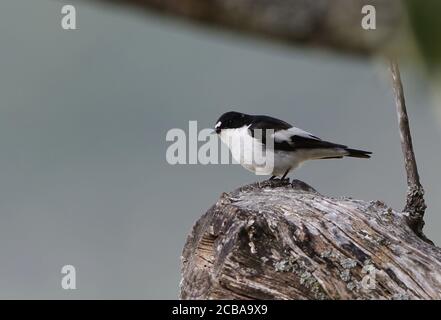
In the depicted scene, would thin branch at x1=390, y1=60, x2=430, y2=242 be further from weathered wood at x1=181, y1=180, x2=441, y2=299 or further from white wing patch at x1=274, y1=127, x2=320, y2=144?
white wing patch at x1=274, y1=127, x2=320, y2=144

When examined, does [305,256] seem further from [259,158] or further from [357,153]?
[357,153]

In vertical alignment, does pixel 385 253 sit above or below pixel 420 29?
below

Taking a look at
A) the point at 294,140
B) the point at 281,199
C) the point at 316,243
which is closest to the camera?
the point at 316,243

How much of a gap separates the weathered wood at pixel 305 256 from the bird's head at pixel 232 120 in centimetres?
407

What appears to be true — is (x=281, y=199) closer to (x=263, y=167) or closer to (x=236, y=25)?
(x=263, y=167)

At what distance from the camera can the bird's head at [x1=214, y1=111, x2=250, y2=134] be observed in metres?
11.0

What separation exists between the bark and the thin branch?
6.83m

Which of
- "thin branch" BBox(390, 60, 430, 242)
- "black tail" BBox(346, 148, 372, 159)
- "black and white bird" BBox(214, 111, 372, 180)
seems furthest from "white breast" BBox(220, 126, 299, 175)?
"thin branch" BBox(390, 60, 430, 242)

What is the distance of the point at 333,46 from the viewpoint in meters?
0.81

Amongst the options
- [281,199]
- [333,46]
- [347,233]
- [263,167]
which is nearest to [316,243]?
[347,233]

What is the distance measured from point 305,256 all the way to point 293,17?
546cm

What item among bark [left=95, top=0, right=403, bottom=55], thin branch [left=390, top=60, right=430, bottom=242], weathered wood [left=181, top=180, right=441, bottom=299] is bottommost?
weathered wood [left=181, top=180, right=441, bottom=299]
